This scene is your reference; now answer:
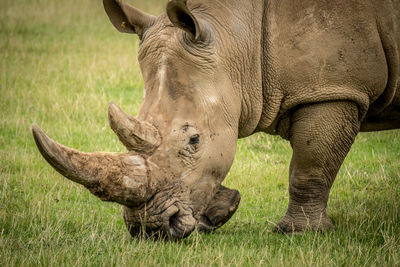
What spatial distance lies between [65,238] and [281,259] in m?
1.93

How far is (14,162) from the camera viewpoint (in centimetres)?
799

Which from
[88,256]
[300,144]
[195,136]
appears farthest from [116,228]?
[300,144]

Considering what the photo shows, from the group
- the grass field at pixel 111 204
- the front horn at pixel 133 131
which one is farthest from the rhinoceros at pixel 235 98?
the grass field at pixel 111 204

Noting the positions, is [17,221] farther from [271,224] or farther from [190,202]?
[271,224]

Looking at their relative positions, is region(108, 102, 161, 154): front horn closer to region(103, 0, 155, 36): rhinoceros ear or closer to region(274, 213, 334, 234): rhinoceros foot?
region(103, 0, 155, 36): rhinoceros ear

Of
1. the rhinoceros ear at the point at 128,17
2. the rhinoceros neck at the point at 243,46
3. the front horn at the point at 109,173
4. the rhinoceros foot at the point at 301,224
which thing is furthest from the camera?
the rhinoceros foot at the point at 301,224

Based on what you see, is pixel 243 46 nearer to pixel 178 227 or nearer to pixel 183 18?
pixel 183 18

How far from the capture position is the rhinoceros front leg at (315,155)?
5.69m

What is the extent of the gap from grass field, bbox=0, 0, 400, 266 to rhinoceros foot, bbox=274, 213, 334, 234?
0.15m

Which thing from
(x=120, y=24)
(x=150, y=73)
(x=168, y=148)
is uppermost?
(x=120, y=24)

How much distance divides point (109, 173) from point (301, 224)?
2.17 m

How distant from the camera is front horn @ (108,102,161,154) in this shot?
4805 millimetres

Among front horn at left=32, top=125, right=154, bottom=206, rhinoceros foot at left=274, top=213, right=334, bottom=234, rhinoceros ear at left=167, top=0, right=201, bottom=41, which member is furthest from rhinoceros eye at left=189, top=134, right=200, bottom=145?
Result: rhinoceros foot at left=274, top=213, right=334, bottom=234

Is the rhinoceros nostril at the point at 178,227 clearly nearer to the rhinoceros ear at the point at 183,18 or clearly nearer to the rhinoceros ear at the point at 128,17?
the rhinoceros ear at the point at 183,18
